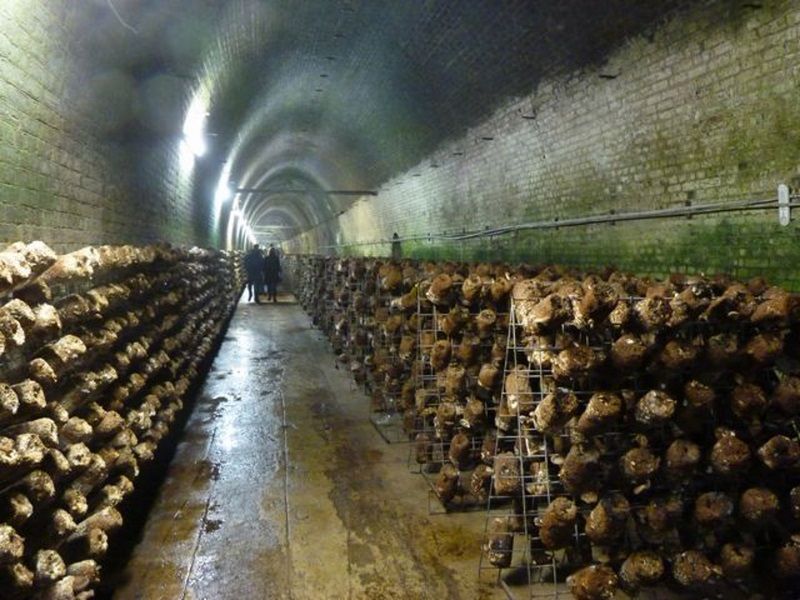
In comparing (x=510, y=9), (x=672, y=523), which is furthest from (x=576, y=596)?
(x=510, y=9)

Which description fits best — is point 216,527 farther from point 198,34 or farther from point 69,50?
point 198,34

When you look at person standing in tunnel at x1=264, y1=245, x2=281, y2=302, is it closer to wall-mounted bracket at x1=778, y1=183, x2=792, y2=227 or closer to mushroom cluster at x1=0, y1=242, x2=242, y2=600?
mushroom cluster at x1=0, y1=242, x2=242, y2=600

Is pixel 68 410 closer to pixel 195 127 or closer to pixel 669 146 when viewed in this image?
pixel 669 146

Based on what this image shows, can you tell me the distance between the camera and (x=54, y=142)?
469 centimetres

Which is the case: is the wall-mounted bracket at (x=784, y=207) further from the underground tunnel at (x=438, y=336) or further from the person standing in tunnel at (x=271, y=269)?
the person standing in tunnel at (x=271, y=269)

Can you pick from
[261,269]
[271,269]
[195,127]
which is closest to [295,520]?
[195,127]

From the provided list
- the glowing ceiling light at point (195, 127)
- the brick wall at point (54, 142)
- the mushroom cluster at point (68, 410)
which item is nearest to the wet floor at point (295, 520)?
the mushroom cluster at point (68, 410)

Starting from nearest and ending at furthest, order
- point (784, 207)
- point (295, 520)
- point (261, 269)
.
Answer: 1. point (295, 520)
2. point (784, 207)
3. point (261, 269)

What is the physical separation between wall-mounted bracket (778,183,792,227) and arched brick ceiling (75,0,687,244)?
2.76 meters

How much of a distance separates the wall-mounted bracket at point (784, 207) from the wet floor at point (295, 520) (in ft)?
11.9

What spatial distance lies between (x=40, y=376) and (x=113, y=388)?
63.5 inches

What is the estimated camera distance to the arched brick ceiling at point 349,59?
6777 mm

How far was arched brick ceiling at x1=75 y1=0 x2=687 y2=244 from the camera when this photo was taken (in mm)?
6777

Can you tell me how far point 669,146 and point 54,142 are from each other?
654cm
